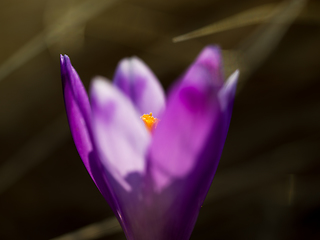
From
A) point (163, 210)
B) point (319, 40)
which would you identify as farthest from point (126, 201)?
point (319, 40)

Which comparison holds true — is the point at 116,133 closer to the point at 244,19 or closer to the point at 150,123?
the point at 150,123

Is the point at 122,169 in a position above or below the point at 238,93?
above

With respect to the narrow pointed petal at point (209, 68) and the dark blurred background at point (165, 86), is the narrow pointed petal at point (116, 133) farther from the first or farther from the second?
the dark blurred background at point (165, 86)

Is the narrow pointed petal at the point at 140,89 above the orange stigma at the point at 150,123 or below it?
above

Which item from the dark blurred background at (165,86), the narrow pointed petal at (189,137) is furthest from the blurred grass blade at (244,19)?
the narrow pointed petal at (189,137)

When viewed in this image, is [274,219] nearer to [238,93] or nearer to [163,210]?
Answer: [238,93]

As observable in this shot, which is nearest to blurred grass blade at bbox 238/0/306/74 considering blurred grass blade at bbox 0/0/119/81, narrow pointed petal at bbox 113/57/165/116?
blurred grass blade at bbox 0/0/119/81

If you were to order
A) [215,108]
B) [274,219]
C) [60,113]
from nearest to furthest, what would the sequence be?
[215,108], [274,219], [60,113]
